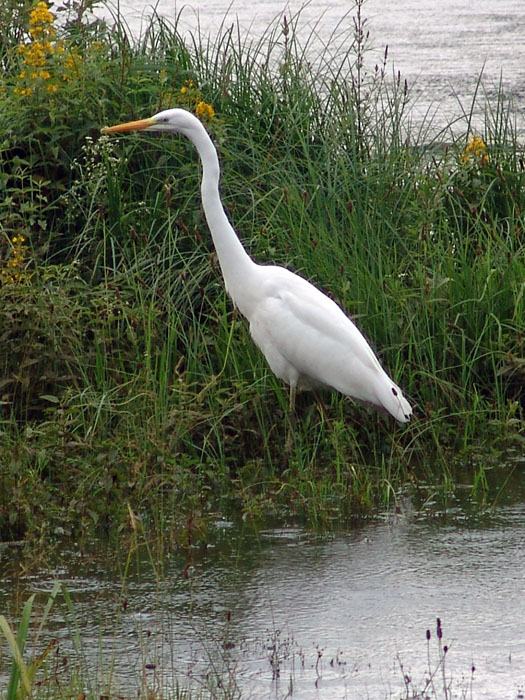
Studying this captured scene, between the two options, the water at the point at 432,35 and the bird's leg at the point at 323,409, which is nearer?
the bird's leg at the point at 323,409

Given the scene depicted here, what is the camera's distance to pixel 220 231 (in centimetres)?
525

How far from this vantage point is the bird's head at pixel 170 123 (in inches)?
200

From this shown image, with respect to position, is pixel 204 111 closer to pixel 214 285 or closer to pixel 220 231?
pixel 214 285

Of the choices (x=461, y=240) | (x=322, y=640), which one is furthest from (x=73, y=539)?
(x=461, y=240)

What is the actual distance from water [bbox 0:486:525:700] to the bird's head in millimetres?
1678

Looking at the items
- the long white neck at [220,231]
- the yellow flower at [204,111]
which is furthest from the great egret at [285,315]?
the yellow flower at [204,111]

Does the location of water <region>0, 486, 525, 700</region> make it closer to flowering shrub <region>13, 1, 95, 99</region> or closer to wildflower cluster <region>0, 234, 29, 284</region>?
wildflower cluster <region>0, 234, 29, 284</region>

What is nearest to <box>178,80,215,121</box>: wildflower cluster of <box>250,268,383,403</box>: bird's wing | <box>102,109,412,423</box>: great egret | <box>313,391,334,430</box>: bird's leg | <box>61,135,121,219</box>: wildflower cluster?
<box>61,135,121,219</box>: wildflower cluster

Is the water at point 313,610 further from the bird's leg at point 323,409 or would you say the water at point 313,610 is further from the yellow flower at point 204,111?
the yellow flower at point 204,111

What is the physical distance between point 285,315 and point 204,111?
1308 mm

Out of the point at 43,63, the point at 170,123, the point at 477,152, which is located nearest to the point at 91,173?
the point at 43,63

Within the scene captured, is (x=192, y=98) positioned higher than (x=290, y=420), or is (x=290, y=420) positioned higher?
(x=192, y=98)

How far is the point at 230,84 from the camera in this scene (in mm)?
6680

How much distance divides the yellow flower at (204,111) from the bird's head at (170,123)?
34.6 inches
